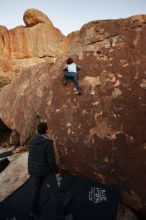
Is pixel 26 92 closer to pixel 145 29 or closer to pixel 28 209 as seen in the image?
pixel 145 29

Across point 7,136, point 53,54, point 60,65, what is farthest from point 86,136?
point 53,54

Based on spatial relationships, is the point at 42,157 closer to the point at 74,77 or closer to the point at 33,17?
the point at 74,77

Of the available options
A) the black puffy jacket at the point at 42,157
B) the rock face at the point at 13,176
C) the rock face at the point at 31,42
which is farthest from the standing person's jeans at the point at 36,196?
the rock face at the point at 31,42

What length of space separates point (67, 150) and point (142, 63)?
2.87 meters

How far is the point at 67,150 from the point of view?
6.49m

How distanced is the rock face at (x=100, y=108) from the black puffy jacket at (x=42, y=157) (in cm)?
160

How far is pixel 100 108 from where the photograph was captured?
6.66 m

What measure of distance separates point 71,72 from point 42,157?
332cm

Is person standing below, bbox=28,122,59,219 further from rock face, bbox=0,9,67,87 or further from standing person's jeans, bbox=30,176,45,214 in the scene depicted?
rock face, bbox=0,9,67,87

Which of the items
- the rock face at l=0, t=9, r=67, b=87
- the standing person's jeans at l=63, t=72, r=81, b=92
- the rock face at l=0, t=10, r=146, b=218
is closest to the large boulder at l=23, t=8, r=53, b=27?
the rock face at l=0, t=9, r=67, b=87

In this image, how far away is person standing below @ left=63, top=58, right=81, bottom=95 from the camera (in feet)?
23.8

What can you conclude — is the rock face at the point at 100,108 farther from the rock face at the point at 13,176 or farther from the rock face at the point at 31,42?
the rock face at the point at 31,42

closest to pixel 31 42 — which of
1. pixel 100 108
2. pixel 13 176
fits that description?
pixel 100 108

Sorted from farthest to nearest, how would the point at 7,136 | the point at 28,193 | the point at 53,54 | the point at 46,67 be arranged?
1. the point at 53,54
2. the point at 7,136
3. the point at 46,67
4. the point at 28,193
